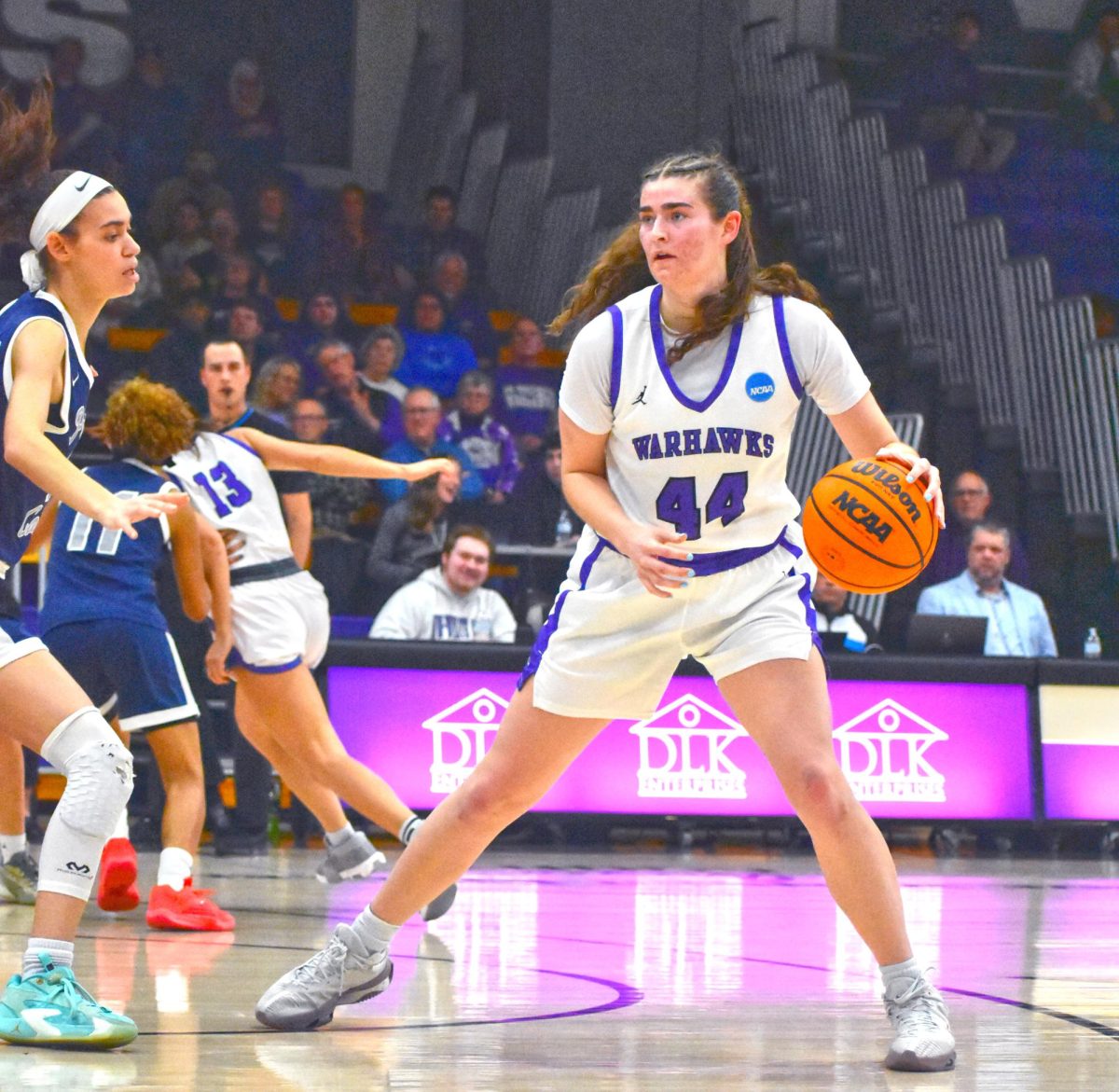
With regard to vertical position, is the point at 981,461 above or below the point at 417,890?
above

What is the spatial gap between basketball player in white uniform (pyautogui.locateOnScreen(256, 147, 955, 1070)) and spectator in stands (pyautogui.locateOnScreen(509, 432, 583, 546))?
8.11 metres

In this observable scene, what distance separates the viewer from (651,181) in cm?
436

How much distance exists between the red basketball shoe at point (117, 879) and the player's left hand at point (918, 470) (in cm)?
371

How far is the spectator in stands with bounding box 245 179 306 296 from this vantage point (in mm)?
15078

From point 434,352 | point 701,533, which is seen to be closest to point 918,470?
point 701,533

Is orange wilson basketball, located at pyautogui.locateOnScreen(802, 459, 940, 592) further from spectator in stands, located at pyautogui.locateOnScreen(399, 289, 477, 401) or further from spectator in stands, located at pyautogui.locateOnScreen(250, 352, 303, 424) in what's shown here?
spectator in stands, located at pyautogui.locateOnScreen(399, 289, 477, 401)

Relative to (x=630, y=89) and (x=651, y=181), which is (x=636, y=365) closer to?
(x=651, y=181)

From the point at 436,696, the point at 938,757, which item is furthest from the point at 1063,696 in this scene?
the point at 436,696

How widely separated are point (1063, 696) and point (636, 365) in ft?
22.3

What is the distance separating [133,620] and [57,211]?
2740 mm

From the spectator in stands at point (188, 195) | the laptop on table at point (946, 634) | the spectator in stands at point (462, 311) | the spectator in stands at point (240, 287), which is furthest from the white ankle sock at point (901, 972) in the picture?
the spectator in stands at point (188, 195)

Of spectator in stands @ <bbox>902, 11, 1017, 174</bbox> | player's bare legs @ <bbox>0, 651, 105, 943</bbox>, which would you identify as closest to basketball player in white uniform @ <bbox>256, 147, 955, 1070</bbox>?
player's bare legs @ <bbox>0, 651, 105, 943</bbox>

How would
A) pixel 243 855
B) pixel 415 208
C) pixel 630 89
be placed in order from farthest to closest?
pixel 415 208
pixel 630 89
pixel 243 855

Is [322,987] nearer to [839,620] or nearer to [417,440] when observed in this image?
[839,620]
